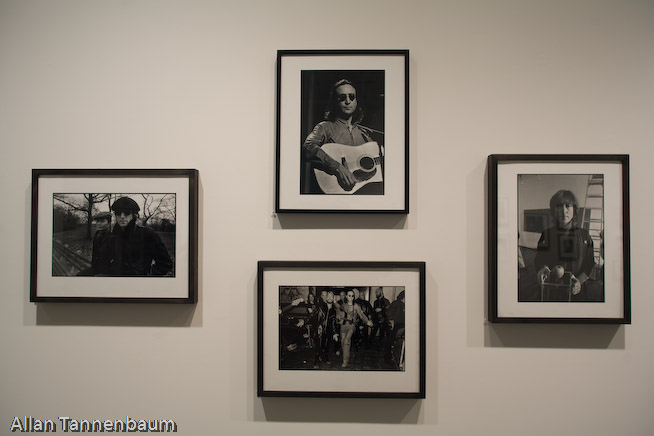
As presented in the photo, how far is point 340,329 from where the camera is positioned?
98 cm

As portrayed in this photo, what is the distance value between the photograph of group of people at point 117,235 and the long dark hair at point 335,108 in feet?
1.45

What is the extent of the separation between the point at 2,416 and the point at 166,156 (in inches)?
31.2

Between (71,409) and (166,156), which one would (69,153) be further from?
(71,409)

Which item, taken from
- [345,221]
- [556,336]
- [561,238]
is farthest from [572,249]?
[345,221]

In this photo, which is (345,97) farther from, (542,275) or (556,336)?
(556,336)

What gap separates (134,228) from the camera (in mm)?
979

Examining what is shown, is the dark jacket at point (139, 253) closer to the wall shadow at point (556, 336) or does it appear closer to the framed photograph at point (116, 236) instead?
the framed photograph at point (116, 236)

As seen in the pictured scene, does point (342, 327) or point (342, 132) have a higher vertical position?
Answer: point (342, 132)

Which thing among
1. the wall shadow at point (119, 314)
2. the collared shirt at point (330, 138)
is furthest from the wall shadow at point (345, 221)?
the wall shadow at point (119, 314)

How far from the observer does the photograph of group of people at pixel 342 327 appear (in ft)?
3.19

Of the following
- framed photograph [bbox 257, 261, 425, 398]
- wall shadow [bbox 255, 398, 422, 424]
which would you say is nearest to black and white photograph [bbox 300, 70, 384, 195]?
framed photograph [bbox 257, 261, 425, 398]

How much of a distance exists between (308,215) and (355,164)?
0.57ft

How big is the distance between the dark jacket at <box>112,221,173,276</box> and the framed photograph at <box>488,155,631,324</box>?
0.82 meters

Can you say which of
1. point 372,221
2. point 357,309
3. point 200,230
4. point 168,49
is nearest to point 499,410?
point 357,309
